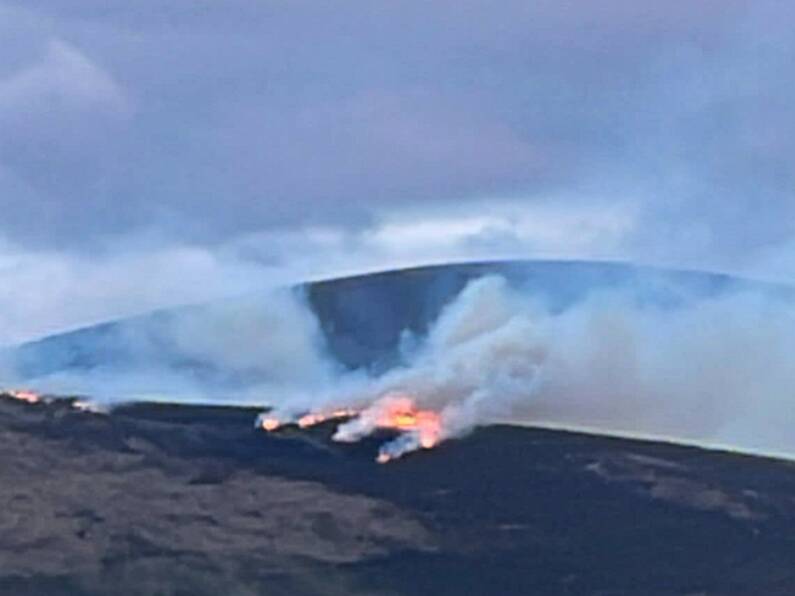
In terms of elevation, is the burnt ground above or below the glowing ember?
below

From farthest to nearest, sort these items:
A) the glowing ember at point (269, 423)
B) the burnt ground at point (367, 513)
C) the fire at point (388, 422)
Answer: the glowing ember at point (269, 423) < the fire at point (388, 422) < the burnt ground at point (367, 513)

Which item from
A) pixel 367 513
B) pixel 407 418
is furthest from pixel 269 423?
pixel 367 513

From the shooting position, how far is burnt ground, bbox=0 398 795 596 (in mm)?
30969

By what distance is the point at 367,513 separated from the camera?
32.2 m

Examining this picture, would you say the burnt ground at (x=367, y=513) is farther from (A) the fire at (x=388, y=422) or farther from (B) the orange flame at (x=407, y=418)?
(B) the orange flame at (x=407, y=418)

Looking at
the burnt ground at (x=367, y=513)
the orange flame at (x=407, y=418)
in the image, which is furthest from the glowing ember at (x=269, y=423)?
the orange flame at (x=407, y=418)

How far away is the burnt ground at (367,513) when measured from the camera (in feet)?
102

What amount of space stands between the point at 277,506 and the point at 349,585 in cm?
224

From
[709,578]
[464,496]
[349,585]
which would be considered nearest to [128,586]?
[349,585]

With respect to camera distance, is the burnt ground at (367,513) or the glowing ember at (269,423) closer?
the burnt ground at (367,513)

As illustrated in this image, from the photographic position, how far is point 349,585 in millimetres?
30750

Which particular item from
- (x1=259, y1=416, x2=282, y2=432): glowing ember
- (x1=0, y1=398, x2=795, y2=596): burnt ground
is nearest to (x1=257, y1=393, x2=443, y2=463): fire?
(x1=259, y1=416, x2=282, y2=432): glowing ember

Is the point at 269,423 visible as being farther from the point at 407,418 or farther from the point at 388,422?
the point at 407,418

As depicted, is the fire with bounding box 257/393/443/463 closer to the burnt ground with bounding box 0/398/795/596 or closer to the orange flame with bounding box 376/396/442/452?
the orange flame with bounding box 376/396/442/452
